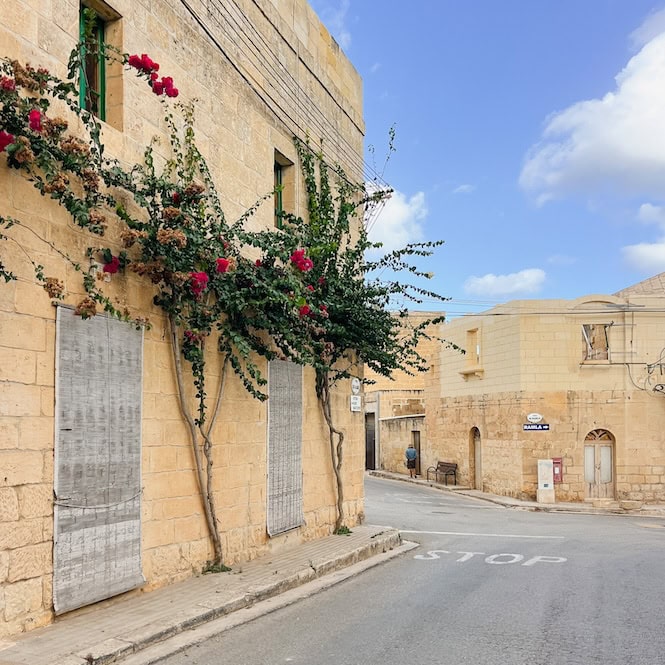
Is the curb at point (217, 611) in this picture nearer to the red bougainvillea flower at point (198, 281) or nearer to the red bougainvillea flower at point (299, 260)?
the red bougainvillea flower at point (198, 281)

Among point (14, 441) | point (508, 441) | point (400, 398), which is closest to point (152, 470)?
point (14, 441)

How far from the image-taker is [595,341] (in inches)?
958

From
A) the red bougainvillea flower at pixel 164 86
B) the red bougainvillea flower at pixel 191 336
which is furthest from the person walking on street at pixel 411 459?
the red bougainvillea flower at pixel 164 86

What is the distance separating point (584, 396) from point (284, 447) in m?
15.3

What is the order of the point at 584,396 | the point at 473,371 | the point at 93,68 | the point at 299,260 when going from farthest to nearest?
1. the point at 473,371
2. the point at 584,396
3. the point at 299,260
4. the point at 93,68

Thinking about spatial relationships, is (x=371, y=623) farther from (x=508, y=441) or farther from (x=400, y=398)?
(x=400, y=398)

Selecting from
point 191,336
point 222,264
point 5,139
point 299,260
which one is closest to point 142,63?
point 5,139

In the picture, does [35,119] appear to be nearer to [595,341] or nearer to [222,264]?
[222,264]

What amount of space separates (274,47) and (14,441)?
25.0 ft

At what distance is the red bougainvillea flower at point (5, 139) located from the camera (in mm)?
5898

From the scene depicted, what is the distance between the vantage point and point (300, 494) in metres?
11.5

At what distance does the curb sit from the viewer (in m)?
5.62

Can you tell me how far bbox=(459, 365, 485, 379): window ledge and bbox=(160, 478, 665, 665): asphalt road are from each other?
12658 mm

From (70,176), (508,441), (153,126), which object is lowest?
(508,441)
